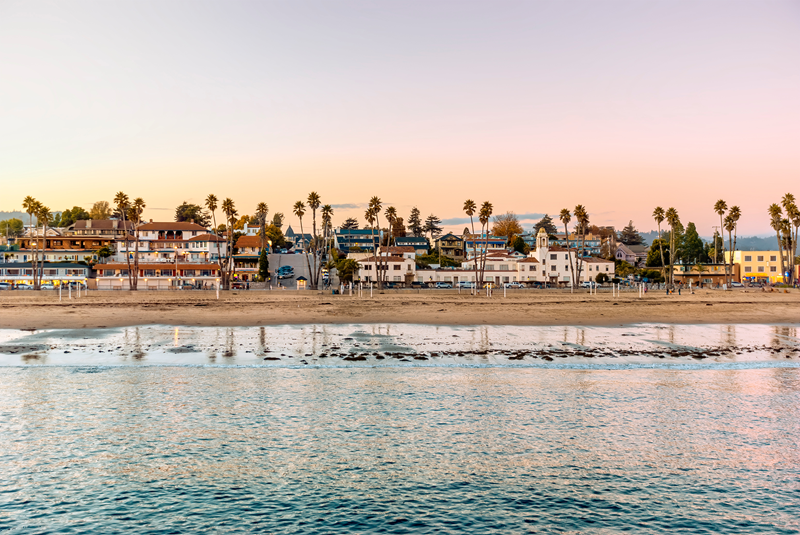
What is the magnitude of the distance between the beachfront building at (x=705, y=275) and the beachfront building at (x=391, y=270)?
6749cm

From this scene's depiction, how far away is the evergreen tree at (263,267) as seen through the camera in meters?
114

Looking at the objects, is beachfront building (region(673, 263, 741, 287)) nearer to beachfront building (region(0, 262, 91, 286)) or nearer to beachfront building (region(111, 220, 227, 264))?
beachfront building (region(111, 220, 227, 264))

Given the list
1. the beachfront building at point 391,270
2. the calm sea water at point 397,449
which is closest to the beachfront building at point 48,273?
the beachfront building at point 391,270

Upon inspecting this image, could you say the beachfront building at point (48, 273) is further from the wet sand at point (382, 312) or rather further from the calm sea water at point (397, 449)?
the calm sea water at point (397, 449)

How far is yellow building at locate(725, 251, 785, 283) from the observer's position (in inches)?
5246

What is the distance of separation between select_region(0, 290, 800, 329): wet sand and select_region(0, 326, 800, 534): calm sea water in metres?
21.2

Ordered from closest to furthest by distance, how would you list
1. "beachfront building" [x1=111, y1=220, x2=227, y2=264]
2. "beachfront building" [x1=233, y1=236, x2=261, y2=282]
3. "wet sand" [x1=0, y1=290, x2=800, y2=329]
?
1. "wet sand" [x1=0, y1=290, x2=800, y2=329]
2. "beachfront building" [x1=111, y1=220, x2=227, y2=264]
3. "beachfront building" [x1=233, y1=236, x2=261, y2=282]

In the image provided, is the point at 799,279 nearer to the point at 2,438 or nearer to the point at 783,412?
the point at 783,412

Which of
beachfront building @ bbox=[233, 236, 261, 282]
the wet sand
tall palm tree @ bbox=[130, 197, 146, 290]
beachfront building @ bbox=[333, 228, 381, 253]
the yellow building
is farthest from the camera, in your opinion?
beachfront building @ bbox=[333, 228, 381, 253]

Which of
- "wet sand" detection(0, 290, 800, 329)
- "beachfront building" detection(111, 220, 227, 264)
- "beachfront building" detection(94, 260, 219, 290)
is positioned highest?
"beachfront building" detection(111, 220, 227, 264)

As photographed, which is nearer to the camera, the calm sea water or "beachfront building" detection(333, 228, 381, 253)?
the calm sea water

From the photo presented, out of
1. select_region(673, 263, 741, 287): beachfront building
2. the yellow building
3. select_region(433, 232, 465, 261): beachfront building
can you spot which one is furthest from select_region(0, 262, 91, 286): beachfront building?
the yellow building

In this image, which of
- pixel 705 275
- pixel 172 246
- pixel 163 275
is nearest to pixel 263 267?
pixel 163 275

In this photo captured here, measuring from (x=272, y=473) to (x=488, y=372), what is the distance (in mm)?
14786
